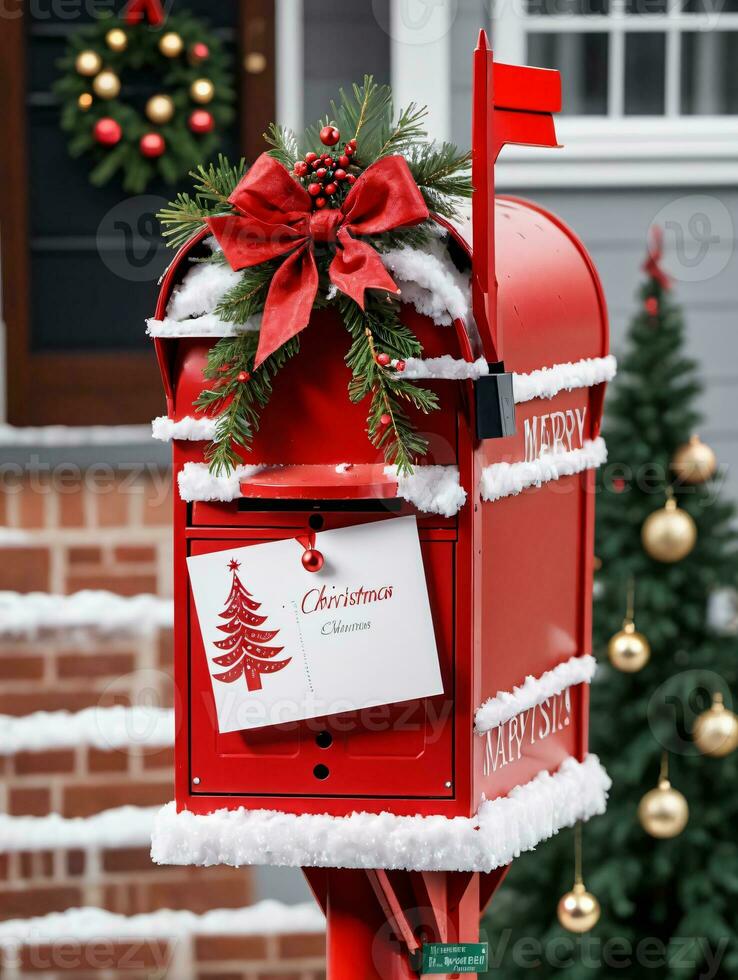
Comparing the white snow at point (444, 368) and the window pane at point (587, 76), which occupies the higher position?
the window pane at point (587, 76)

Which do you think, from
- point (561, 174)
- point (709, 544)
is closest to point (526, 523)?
point (709, 544)

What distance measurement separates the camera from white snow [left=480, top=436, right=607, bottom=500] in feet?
4.47

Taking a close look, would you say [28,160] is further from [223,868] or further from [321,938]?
[321,938]

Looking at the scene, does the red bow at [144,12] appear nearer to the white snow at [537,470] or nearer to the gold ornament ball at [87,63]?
the gold ornament ball at [87,63]

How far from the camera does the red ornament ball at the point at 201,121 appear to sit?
9.62 feet

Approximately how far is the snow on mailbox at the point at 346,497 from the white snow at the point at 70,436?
5.18 ft

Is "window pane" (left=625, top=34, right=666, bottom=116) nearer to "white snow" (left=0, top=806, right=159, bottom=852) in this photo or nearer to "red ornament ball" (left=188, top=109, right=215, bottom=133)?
"red ornament ball" (left=188, top=109, right=215, bottom=133)

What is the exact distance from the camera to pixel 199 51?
292 centimetres

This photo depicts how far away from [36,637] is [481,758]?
1.66 metres

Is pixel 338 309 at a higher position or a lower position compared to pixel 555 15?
lower

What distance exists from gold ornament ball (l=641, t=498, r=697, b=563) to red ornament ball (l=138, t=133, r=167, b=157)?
136cm

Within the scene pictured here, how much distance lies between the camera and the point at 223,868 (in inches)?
111

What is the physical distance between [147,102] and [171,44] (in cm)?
14

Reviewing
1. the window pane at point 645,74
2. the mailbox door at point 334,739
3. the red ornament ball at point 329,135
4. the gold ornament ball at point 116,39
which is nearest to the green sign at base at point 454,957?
the mailbox door at point 334,739
